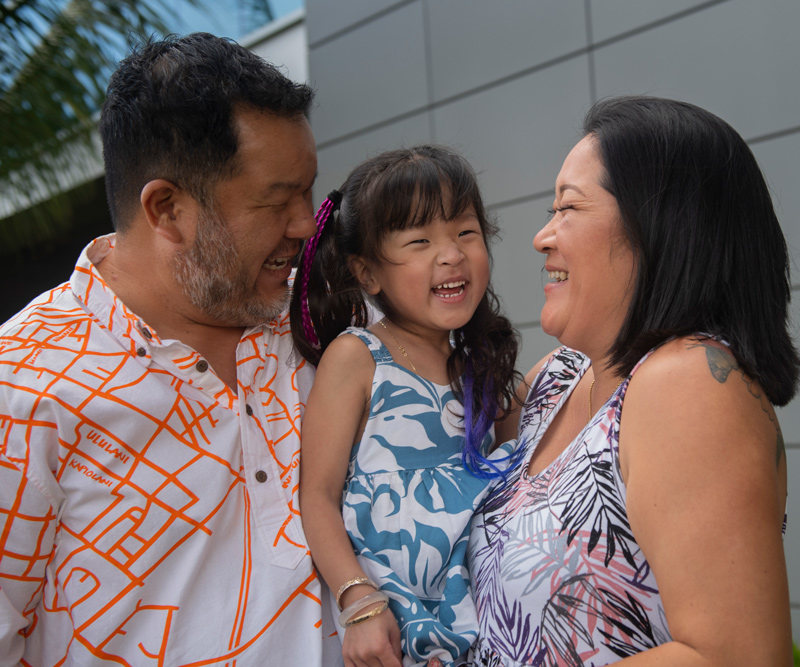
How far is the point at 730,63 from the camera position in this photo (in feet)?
13.8

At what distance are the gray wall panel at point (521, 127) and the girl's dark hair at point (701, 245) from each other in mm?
3521

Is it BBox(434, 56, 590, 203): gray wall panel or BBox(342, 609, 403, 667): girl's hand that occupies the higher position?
BBox(342, 609, 403, 667): girl's hand

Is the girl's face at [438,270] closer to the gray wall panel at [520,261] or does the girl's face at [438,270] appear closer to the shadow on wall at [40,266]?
the gray wall panel at [520,261]

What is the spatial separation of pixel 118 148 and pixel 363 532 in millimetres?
1241

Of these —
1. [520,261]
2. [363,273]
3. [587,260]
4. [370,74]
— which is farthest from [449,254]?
[370,74]

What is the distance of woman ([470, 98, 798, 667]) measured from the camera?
1106 millimetres

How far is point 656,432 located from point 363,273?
1224 mm

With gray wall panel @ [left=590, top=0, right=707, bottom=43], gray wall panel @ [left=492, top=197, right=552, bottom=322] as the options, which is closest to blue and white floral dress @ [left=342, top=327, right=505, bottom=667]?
gray wall panel @ [left=492, top=197, right=552, bottom=322]

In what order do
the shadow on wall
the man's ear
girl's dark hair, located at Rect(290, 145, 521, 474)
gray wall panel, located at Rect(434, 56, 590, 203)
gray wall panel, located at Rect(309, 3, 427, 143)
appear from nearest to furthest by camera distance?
the man's ear → girl's dark hair, located at Rect(290, 145, 521, 474) → gray wall panel, located at Rect(434, 56, 590, 203) → gray wall panel, located at Rect(309, 3, 427, 143) → the shadow on wall

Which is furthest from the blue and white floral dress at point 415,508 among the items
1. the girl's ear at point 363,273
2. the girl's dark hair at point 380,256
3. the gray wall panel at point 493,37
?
the gray wall panel at point 493,37

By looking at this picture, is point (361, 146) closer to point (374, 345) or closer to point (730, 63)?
point (730, 63)

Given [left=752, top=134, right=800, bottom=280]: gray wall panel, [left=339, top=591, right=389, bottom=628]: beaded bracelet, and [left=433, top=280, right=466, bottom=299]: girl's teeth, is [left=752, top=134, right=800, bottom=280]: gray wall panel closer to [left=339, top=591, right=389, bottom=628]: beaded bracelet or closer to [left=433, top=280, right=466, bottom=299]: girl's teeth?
[left=433, top=280, right=466, bottom=299]: girl's teeth

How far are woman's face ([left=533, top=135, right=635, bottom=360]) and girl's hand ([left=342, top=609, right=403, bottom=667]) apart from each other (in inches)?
30.2

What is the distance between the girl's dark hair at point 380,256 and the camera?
2072 millimetres
